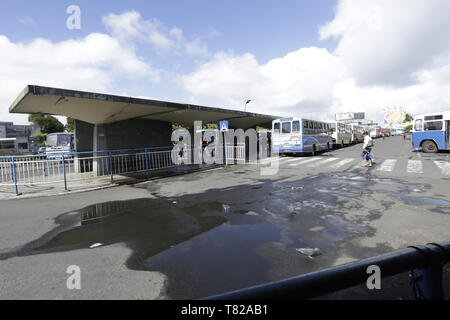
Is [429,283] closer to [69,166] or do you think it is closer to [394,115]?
[69,166]

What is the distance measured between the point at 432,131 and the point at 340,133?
12314 mm

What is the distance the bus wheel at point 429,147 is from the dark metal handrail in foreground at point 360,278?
21.1 meters

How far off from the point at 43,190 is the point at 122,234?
6362 mm

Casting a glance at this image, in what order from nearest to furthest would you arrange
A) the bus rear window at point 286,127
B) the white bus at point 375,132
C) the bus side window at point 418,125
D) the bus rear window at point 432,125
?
the bus rear window at point 432,125 < the bus side window at point 418,125 < the bus rear window at point 286,127 < the white bus at point 375,132

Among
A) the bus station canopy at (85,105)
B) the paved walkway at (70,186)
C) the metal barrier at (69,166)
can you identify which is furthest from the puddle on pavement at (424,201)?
the metal barrier at (69,166)

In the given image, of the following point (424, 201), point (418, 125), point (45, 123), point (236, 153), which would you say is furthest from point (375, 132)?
point (45, 123)

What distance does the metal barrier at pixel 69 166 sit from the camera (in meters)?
9.70

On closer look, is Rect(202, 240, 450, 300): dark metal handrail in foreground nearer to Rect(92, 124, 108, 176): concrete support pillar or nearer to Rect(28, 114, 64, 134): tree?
Rect(92, 124, 108, 176): concrete support pillar

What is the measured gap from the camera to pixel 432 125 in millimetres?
17438

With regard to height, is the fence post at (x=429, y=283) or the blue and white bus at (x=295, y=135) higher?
the blue and white bus at (x=295, y=135)

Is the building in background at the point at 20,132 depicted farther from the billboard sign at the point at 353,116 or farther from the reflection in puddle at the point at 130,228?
the billboard sign at the point at 353,116

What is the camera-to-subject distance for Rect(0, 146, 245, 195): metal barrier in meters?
9.70
